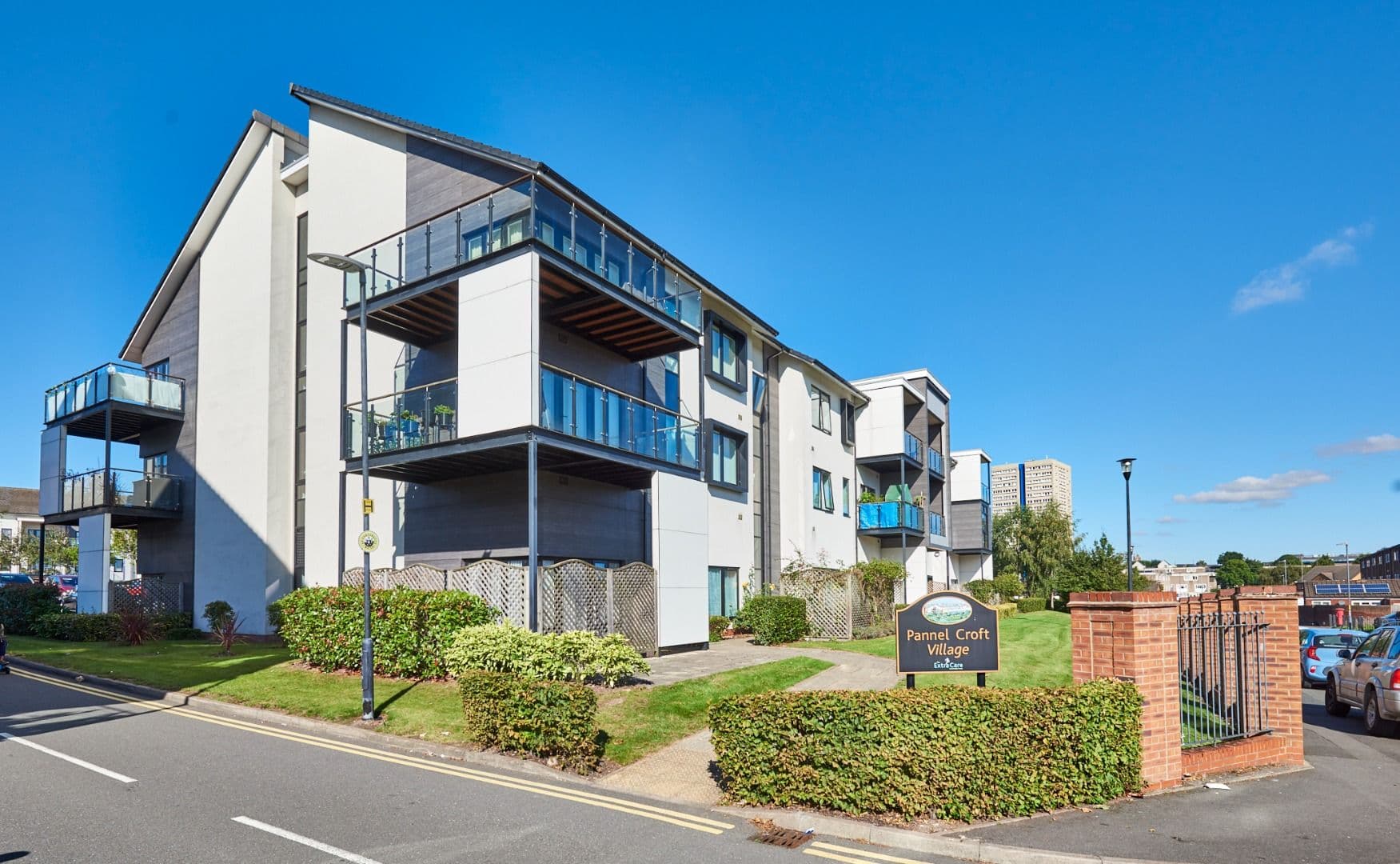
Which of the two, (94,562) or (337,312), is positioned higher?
(337,312)

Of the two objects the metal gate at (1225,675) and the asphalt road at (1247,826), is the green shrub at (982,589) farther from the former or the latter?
the asphalt road at (1247,826)

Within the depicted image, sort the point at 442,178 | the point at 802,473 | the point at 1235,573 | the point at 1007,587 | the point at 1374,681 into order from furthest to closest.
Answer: the point at 1235,573, the point at 1007,587, the point at 802,473, the point at 442,178, the point at 1374,681

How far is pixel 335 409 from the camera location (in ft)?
75.9

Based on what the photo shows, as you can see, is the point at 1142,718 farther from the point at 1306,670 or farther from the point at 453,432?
the point at 1306,670

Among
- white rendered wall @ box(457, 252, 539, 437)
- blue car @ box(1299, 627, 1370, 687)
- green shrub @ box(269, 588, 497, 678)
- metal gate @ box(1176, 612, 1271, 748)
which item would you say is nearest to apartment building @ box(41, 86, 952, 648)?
white rendered wall @ box(457, 252, 539, 437)

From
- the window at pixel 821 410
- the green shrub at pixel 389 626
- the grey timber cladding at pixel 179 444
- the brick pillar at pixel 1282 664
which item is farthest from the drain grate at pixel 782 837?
the window at pixel 821 410

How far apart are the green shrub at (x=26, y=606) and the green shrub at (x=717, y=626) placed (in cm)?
1987

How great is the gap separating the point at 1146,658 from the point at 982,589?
125ft

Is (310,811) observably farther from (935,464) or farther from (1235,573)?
(1235,573)

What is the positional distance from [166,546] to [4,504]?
8413cm

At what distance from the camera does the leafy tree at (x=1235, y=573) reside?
150 meters

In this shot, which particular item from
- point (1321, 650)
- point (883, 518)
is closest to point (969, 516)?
point (883, 518)

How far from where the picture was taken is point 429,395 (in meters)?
18.9

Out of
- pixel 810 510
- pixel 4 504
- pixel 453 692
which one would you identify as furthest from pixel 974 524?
pixel 4 504
